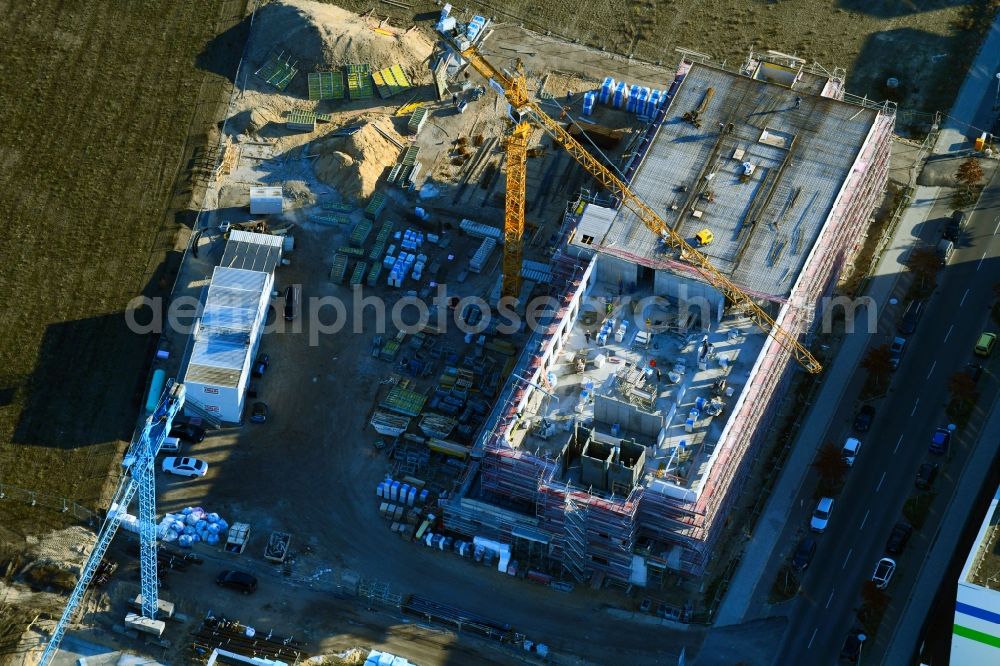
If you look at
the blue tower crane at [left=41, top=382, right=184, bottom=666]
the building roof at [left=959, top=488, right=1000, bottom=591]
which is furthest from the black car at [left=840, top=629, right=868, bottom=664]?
the blue tower crane at [left=41, top=382, right=184, bottom=666]

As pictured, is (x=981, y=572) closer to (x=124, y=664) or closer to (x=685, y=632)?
(x=685, y=632)

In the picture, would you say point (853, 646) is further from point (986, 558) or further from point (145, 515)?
point (145, 515)

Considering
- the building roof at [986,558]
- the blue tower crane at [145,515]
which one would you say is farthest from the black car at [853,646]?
the blue tower crane at [145,515]

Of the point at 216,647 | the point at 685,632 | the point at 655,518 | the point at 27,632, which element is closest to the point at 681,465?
the point at 655,518

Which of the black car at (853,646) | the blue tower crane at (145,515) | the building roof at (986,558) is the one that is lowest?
the blue tower crane at (145,515)

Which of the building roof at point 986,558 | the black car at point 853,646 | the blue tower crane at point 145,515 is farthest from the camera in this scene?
the black car at point 853,646

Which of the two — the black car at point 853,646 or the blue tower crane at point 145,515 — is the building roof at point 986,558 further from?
the blue tower crane at point 145,515
